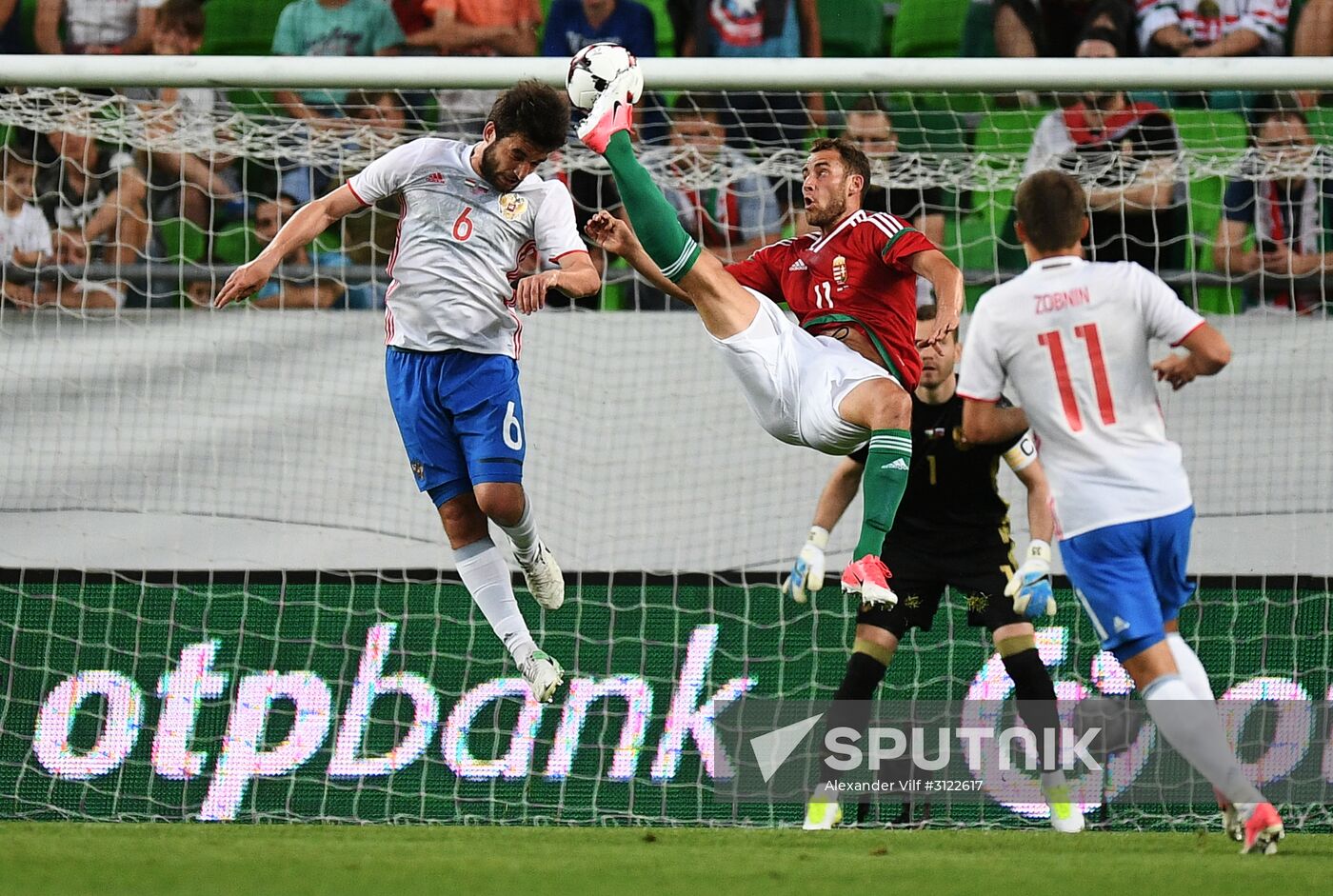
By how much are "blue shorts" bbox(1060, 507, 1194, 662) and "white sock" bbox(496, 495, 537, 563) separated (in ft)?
7.21

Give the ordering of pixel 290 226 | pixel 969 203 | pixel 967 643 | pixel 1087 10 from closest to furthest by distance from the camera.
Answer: pixel 290 226, pixel 967 643, pixel 969 203, pixel 1087 10

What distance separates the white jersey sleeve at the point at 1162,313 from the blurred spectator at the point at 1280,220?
115 inches

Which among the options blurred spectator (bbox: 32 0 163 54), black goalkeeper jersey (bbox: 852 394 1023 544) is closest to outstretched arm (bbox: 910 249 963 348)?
black goalkeeper jersey (bbox: 852 394 1023 544)

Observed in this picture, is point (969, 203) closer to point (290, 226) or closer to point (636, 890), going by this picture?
point (290, 226)

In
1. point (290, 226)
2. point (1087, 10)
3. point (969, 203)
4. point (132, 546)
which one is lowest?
point (132, 546)

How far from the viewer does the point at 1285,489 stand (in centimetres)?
776

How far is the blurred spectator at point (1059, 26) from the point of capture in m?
9.41

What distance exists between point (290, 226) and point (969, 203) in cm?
419

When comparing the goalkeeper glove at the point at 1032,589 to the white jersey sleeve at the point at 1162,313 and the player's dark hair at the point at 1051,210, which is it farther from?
the player's dark hair at the point at 1051,210

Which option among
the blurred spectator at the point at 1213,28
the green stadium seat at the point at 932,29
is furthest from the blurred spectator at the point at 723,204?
the blurred spectator at the point at 1213,28

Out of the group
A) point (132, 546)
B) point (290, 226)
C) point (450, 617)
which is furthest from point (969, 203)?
point (132, 546)

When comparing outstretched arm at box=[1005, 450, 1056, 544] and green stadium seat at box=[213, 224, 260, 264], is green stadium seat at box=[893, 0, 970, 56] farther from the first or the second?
green stadium seat at box=[213, 224, 260, 264]

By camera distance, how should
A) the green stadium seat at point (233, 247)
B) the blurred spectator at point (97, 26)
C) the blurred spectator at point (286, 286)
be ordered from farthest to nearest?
the blurred spectator at point (97, 26), the green stadium seat at point (233, 247), the blurred spectator at point (286, 286)

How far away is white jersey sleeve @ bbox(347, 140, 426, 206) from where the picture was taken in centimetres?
617
